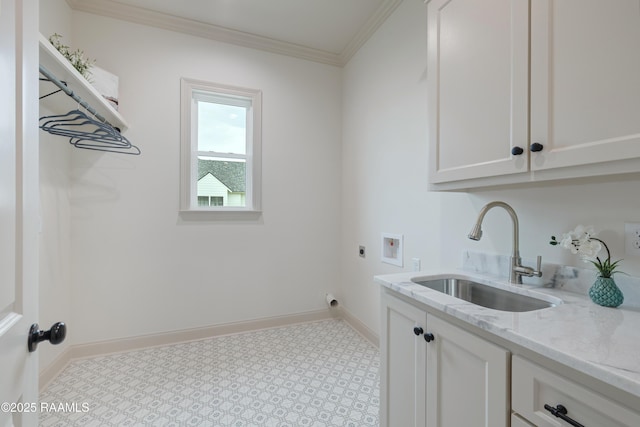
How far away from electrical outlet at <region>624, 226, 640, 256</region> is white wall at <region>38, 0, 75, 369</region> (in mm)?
2994

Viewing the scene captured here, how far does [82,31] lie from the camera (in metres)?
2.22

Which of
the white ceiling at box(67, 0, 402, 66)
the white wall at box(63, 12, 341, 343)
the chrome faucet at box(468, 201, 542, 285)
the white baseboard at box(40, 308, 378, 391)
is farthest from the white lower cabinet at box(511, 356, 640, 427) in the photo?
the white ceiling at box(67, 0, 402, 66)

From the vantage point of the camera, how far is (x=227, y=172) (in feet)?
9.09

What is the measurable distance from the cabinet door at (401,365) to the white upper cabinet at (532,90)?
0.67 m

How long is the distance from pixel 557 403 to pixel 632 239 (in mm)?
717

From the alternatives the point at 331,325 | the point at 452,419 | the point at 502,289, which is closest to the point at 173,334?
the point at 331,325

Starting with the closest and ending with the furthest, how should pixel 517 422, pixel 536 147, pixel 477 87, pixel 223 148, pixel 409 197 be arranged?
pixel 517 422
pixel 536 147
pixel 477 87
pixel 409 197
pixel 223 148

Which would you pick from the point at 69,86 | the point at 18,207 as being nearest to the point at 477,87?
the point at 18,207

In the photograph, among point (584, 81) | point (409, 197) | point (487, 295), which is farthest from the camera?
point (409, 197)

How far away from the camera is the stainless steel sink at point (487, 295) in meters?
1.17

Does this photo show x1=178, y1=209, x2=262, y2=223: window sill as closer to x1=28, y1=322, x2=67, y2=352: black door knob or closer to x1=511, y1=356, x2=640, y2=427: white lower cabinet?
x1=28, y1=322, x2=67, y2=352: black door knob

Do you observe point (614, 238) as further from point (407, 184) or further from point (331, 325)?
point (331, 325)

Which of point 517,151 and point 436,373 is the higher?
point 517,151

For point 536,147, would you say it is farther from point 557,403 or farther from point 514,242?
point 557,403
